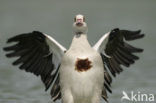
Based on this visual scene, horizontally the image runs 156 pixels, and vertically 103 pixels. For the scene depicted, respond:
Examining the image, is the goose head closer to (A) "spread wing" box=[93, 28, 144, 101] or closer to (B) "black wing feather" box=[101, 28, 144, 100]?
(A) "spread wing" box=[93, 28, 144, 101]

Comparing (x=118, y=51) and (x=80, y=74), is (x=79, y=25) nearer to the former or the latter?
(x=80, y=74)

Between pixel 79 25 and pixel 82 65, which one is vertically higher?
pixel 79 25

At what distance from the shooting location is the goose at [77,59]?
11680 millimetres

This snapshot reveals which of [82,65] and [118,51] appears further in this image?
[118,51]

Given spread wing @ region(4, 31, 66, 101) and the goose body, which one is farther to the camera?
spread wing @ region(4, 31, 66, 101)

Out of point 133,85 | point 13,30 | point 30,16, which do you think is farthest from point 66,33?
point 133,85

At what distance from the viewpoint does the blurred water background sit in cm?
1650

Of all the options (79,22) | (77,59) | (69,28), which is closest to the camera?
(77,59)

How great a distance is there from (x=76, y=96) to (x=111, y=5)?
921 inches

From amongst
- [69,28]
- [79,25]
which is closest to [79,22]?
[79,25]

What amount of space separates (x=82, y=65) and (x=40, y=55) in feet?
3.28


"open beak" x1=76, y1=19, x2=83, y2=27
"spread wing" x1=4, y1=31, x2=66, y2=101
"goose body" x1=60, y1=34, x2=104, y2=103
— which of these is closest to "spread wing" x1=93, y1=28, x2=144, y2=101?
"goose body" x1=60, y1=34, x2=104, y2=103

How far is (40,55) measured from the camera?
487 inches

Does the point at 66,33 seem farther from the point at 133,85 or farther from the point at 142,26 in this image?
the point at 133,85
